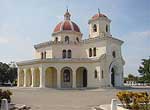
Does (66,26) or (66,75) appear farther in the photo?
(66,26)

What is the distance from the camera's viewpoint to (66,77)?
168ft

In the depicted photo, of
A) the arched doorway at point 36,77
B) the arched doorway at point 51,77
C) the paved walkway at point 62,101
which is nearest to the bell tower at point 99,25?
the arched doorway at point 51,77

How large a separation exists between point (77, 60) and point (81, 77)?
18.1 ft

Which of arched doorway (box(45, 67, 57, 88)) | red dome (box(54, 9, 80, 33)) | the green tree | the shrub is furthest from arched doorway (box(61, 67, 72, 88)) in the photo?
the shrub

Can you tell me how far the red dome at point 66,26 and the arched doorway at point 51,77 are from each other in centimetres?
851

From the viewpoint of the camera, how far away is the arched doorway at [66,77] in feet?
166

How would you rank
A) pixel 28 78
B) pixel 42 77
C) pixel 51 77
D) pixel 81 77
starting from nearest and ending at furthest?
pixel 42 77 < pixel 51 77 < pixel 81 77 < pixel 28 78

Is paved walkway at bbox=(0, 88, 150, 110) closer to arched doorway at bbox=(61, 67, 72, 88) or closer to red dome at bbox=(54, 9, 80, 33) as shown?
arched doorway at bbox=(61, 67, 72, 88)

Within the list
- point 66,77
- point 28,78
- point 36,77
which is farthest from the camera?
point 28,78

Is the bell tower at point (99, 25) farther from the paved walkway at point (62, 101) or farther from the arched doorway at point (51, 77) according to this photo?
the paved walkway at point (62, 101)

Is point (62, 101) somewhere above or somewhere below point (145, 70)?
below

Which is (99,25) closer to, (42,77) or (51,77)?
(51,77)

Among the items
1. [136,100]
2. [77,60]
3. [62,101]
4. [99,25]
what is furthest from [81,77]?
[136,100]

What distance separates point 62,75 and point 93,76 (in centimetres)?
636
